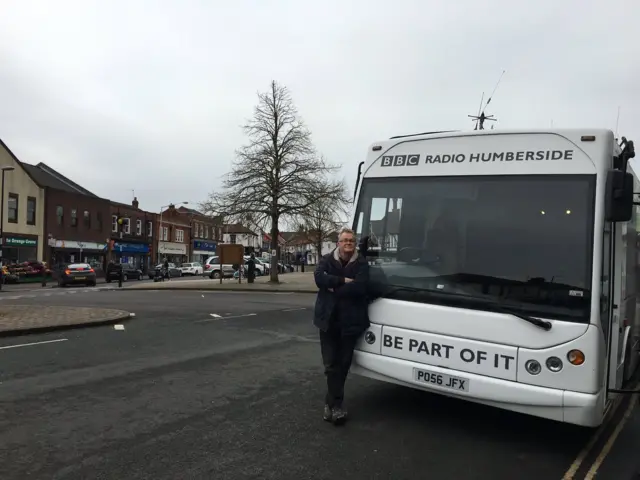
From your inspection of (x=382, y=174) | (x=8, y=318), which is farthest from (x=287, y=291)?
(x=382, y=174)

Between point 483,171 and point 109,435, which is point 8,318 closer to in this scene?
point 109,435

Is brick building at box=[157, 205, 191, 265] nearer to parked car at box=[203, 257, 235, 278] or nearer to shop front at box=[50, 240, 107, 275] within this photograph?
shop front at box=[50, 240, 107, 275]

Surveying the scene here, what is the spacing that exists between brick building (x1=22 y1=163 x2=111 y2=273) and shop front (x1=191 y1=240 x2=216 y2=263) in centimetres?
2788

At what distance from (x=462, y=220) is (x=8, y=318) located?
11.1 metres

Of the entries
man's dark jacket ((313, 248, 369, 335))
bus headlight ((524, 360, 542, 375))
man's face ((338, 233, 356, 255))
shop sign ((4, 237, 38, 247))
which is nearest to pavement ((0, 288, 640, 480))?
bus headlight ((524, 360, 542, 375))

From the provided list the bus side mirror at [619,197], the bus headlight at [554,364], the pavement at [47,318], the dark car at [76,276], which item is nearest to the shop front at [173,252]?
the dark car at [76,276]

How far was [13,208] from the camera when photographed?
42.0m

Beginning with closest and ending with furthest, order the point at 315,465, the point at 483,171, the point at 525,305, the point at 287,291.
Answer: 1. the point at 315,465
2. the point at 525,305
3. the point at 483,171
4. the point at 287,291

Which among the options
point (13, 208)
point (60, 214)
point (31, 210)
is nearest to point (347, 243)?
point (13, 208)

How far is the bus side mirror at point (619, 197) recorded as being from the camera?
4.23 meters

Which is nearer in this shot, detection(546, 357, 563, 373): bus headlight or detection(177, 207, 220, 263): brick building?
detection(546, 357, 563, 373): bus headlight

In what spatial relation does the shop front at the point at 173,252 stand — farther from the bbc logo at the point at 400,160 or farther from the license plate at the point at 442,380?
the license plate at the point at 442,380

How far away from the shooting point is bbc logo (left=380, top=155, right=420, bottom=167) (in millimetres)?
5438

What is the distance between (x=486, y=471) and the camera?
13.3 ft
